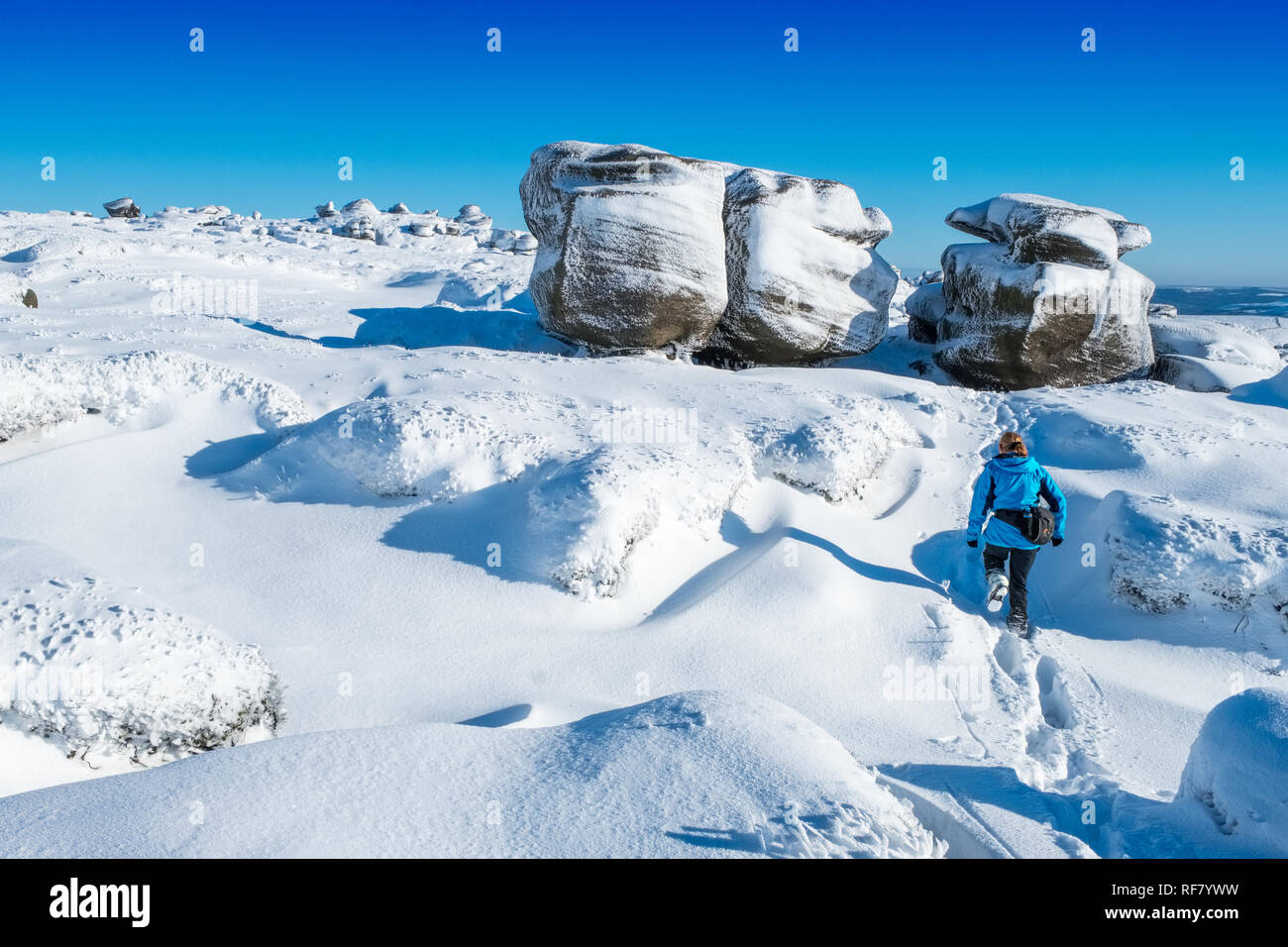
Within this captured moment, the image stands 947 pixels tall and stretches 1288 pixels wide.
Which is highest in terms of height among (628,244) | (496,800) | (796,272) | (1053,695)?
(628,244)

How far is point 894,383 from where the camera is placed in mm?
12008

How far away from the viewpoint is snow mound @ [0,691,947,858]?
118 inches

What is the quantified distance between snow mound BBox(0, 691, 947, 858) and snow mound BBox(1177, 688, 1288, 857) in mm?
1411

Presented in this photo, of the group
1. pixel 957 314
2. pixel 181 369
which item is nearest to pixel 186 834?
pixel 181 369

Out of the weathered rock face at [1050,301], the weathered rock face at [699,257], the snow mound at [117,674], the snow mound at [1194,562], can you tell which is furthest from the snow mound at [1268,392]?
the snow mound at [117,674]

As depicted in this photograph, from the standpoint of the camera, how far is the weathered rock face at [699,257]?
1202cm

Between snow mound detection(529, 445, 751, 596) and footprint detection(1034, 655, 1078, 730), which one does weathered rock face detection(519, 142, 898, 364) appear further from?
footprint detection(1034, 655, 1078, 730)

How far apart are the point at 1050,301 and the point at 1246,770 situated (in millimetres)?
10496

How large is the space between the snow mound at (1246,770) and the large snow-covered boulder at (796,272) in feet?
32.4

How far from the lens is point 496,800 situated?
10.9ft

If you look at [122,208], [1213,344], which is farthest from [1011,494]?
[122,208]

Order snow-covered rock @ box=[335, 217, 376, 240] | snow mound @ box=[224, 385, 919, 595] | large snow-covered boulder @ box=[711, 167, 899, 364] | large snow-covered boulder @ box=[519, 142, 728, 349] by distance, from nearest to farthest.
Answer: snow mound @ box=[224, 385, 919, 595] → large snow-covered boulder @ box=[519, 142, 728, 349] → large snow-covered boulder @ box=[711, 167, 899, 364] → snow-covered rock @ box=[335, 217, 376, 240]

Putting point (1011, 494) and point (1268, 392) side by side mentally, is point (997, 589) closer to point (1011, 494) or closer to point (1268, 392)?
point (1011, 494)

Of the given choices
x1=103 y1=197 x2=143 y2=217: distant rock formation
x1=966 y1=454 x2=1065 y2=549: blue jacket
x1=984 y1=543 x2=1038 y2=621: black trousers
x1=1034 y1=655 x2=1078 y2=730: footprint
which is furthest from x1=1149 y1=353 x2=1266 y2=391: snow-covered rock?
x1=103 y1=197 x2=143 y2=217: distant rock formation
